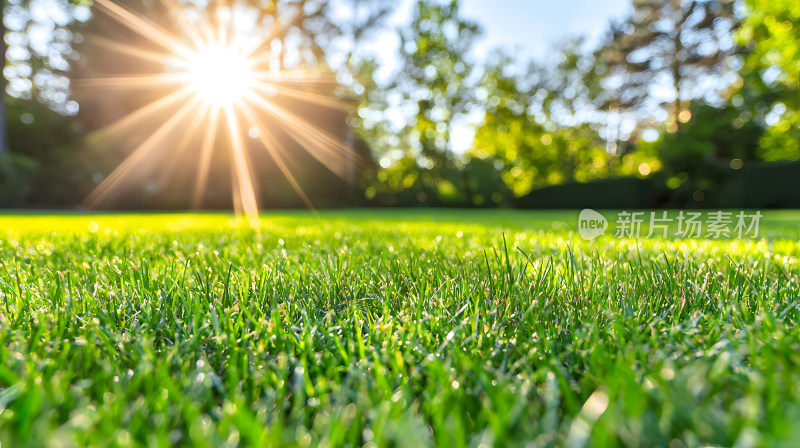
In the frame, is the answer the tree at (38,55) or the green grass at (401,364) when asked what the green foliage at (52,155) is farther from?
the green grass at (401,364)

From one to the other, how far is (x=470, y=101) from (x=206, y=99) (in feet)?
43.1

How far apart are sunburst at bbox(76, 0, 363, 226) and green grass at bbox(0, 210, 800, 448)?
1749cm

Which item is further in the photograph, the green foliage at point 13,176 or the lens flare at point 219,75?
the lens flare at point 219,75

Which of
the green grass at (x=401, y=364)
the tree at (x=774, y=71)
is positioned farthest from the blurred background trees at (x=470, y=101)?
the green grass at (x=401, y=364)

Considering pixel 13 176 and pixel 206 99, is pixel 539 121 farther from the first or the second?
pixel 13 176

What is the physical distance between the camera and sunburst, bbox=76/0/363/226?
18234mm

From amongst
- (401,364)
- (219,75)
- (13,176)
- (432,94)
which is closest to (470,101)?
(432,94)

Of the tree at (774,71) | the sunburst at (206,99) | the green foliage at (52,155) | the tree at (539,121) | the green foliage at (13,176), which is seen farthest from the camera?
the green foliage at (52,155)

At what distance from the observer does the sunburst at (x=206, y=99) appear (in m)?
18.2

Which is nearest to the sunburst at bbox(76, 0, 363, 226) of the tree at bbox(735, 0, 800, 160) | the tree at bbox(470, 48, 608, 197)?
the tree at bbox(470, 48, 608, 197)

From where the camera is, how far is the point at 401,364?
2.56ft

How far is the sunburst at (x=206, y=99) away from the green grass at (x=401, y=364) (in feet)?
57.4

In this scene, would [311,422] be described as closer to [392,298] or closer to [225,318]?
[225,318]

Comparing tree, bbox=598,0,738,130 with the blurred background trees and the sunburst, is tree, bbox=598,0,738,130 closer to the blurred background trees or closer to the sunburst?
the blurred background trees
